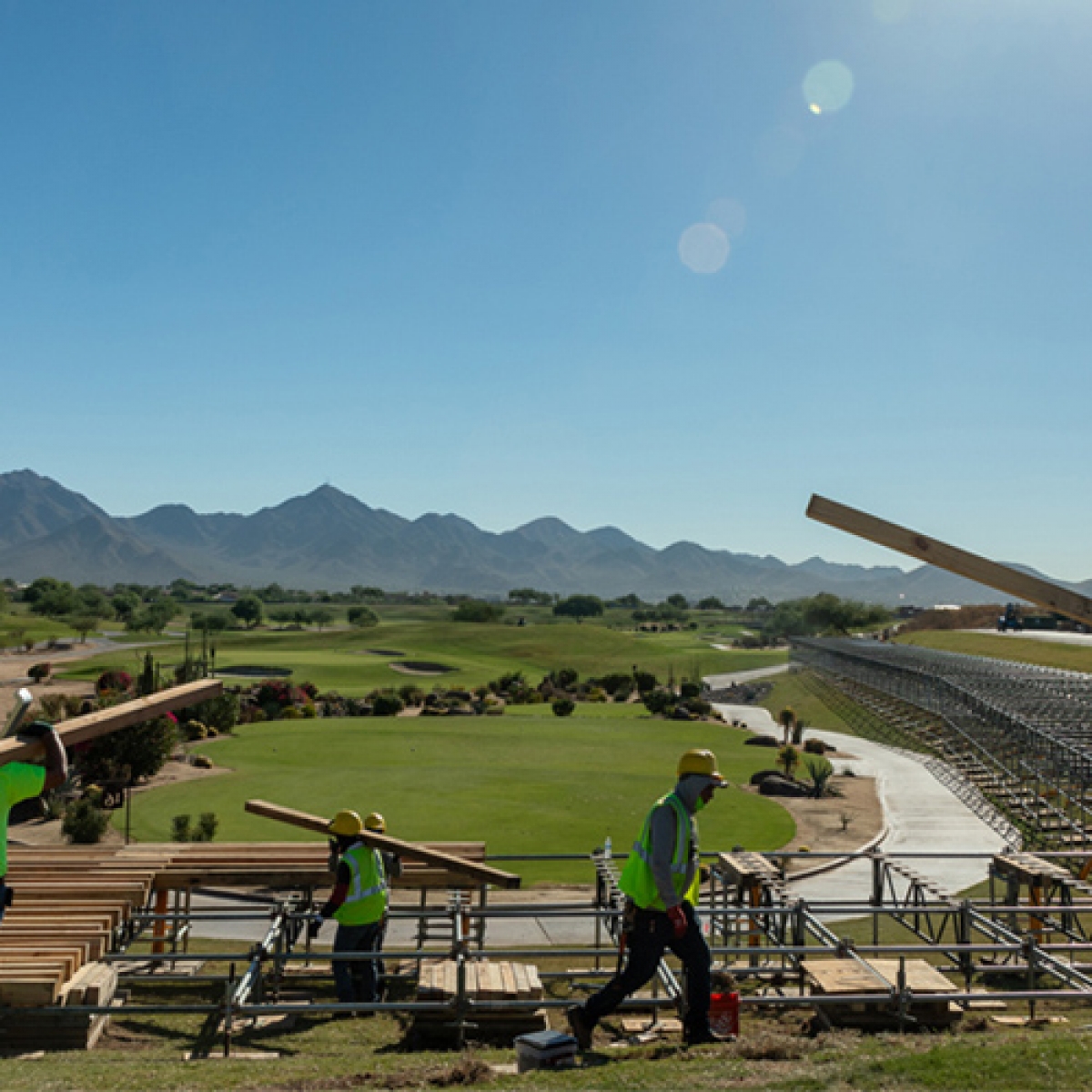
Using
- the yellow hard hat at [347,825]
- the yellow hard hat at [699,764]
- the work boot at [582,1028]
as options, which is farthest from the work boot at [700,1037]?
the yellow hard hat at [347,825]

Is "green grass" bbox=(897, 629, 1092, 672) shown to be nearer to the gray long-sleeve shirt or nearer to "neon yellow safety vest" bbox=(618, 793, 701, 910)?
the gray long-sleeve shirt

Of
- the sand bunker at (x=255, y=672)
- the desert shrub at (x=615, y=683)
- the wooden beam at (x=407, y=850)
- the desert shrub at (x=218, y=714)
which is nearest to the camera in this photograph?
the wooden beam at (x=407, y=850)

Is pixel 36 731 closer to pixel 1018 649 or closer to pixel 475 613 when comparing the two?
pixel 1018 649

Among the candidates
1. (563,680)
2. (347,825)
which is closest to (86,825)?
(347,825)

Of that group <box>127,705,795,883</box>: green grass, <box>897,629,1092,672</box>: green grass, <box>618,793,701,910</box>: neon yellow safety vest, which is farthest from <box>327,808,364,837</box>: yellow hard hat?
<box>897,629,1092,672</box>: green grass

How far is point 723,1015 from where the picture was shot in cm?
811

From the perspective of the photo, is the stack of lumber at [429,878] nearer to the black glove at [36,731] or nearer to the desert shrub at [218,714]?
the black glove at [36,731]

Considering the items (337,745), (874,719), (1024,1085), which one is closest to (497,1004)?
(1024,1085)

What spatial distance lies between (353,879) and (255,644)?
99067mm

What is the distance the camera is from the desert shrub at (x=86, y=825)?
20656mm

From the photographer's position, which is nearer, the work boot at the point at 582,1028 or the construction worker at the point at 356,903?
the work boot at the point at 582,1028

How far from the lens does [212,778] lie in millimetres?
29578

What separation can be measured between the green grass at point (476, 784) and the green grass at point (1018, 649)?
88.5ft

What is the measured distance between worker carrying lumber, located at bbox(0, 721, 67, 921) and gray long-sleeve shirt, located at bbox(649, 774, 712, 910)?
4475 millimetres
